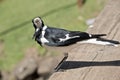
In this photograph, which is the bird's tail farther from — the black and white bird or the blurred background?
the blurred background

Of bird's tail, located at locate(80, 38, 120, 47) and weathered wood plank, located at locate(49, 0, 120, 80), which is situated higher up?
bird's tail, located at locate(80, 38, 120, 47)

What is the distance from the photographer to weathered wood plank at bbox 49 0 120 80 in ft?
9.44

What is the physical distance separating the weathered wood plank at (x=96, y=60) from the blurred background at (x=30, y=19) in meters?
4.68

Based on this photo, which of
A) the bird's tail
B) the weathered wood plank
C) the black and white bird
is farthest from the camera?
the black and white bird

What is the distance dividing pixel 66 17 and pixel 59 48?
5.85 m

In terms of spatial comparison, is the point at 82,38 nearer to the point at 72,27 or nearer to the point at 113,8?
the point at 113,8

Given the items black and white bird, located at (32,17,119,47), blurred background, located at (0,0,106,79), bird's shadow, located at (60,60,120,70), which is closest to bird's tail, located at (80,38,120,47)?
black and white bird, located at (32,17,119,47)

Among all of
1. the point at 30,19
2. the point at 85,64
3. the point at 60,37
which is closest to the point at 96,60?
the point at 85,64

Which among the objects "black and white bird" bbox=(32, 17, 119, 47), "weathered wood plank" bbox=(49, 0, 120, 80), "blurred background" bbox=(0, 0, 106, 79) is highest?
"black and white bird" bbox=(32, 17, 119, 47)

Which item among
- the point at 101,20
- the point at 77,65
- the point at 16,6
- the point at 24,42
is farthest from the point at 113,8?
the point at 16,6

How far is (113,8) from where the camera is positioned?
398 centimetres

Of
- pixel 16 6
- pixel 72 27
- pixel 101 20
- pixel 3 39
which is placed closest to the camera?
pixel 101 20

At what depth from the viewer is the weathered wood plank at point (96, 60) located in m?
2.88

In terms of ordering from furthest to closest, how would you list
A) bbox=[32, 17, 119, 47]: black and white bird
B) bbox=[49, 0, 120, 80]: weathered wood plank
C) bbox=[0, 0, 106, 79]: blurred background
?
1. bbox=[0, 0, 106, 79]: blurred background
2. bbox=[32, 17, 119, 47]: black and white bird
3. bbox=[49, 0, 120, 80]: weathered wood plank
